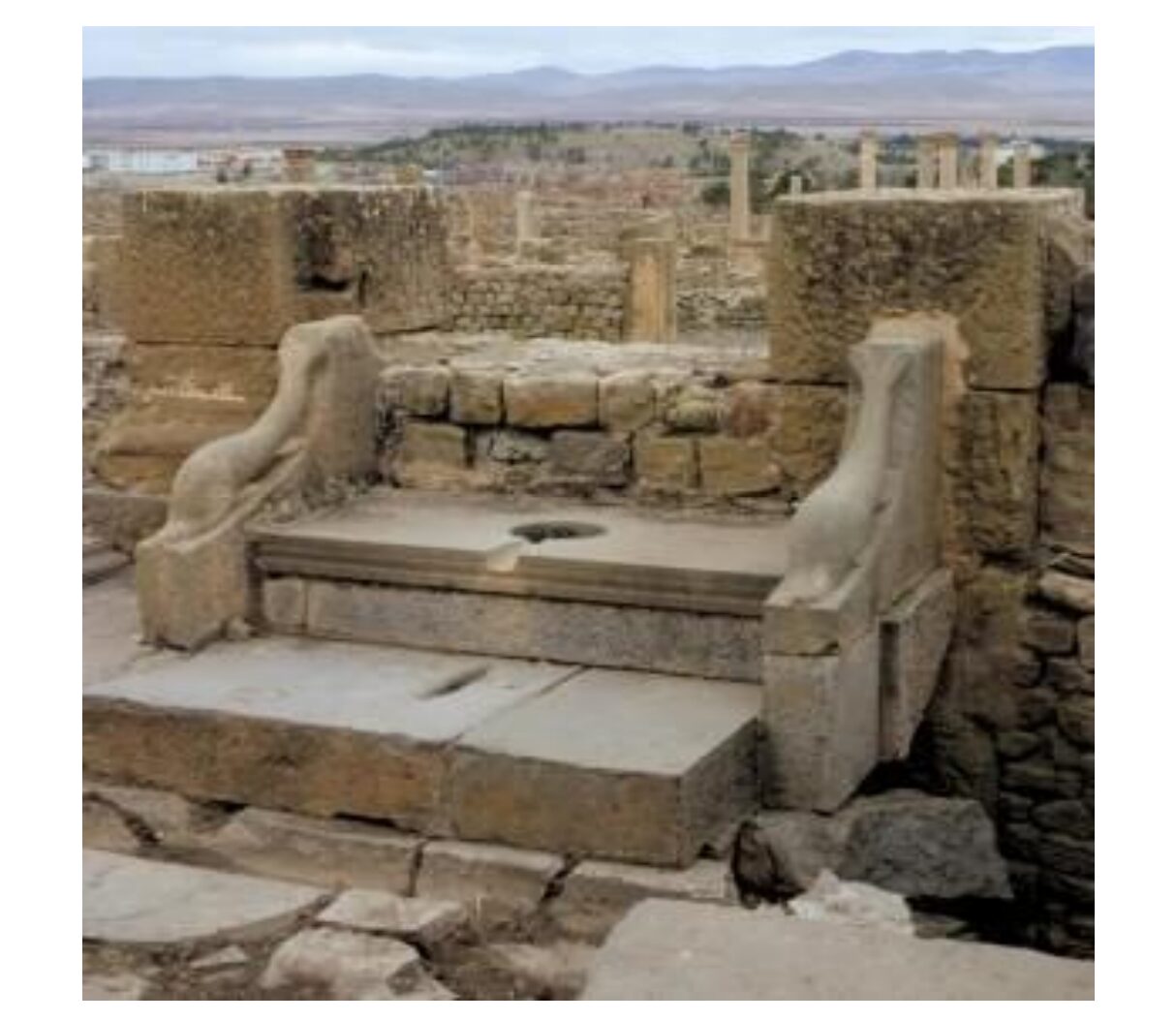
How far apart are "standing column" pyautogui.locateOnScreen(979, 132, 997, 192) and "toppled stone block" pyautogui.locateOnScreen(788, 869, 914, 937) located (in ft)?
132

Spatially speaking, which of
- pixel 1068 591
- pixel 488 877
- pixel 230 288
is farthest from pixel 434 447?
pixel 488 877

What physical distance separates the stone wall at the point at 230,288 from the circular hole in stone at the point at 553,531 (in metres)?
1.36

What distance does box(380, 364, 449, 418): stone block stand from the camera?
716 centimetres

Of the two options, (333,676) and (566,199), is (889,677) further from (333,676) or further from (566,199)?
(566,199)

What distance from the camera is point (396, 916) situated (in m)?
4.55

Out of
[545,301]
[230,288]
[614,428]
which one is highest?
[545,301]

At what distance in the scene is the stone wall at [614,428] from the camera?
6.68 metres

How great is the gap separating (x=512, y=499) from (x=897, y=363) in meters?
1.66

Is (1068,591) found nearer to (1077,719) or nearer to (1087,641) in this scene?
(1087,641)

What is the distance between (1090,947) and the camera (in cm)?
630

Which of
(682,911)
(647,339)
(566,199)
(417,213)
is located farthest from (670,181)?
(682,911)

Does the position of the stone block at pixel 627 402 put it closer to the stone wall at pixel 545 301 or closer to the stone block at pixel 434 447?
the stone block at pixel 434 447

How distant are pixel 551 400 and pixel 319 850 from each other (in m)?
2.19

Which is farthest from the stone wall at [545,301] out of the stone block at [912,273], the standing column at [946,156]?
the standing column at [946,156]
